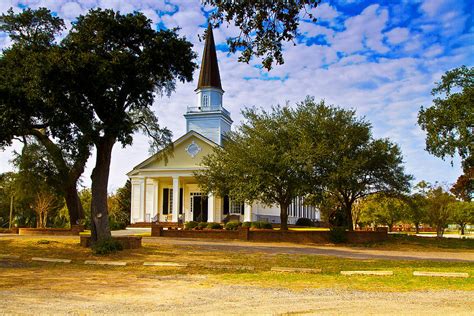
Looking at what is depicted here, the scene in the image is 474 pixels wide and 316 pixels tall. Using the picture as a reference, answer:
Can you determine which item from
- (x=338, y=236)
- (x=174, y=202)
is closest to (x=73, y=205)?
(x=174, y=202)

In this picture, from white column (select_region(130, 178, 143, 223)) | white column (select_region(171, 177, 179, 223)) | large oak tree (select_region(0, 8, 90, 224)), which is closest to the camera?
large oak tree (select_region(0, 8, 90, 224))

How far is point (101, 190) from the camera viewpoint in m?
20.1

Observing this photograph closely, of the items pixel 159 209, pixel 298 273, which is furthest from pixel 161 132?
pixel 159 209

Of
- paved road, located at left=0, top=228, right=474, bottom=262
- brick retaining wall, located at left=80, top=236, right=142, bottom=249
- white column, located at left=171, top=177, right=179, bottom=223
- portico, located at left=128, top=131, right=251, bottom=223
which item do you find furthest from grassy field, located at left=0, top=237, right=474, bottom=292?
portico, located at left=128, top=131, right=251, bottom=223

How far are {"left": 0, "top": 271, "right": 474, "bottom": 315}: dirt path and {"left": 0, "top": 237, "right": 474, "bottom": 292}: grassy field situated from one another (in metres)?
0.95

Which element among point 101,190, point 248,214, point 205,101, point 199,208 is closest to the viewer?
point 101,190

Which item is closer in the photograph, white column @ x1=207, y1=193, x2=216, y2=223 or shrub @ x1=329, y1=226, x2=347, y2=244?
shrub @ x1=329, y1=226, x2=347, y2=244

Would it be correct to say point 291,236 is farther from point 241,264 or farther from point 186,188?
point 186,188

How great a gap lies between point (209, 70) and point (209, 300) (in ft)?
138

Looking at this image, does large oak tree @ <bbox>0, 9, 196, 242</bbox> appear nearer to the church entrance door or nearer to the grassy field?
the grassy field

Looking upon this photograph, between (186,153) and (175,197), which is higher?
(186,153)

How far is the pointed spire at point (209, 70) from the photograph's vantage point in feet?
161

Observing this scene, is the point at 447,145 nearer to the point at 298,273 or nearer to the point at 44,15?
the point at 298,273

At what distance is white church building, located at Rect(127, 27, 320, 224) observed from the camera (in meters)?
41.2
